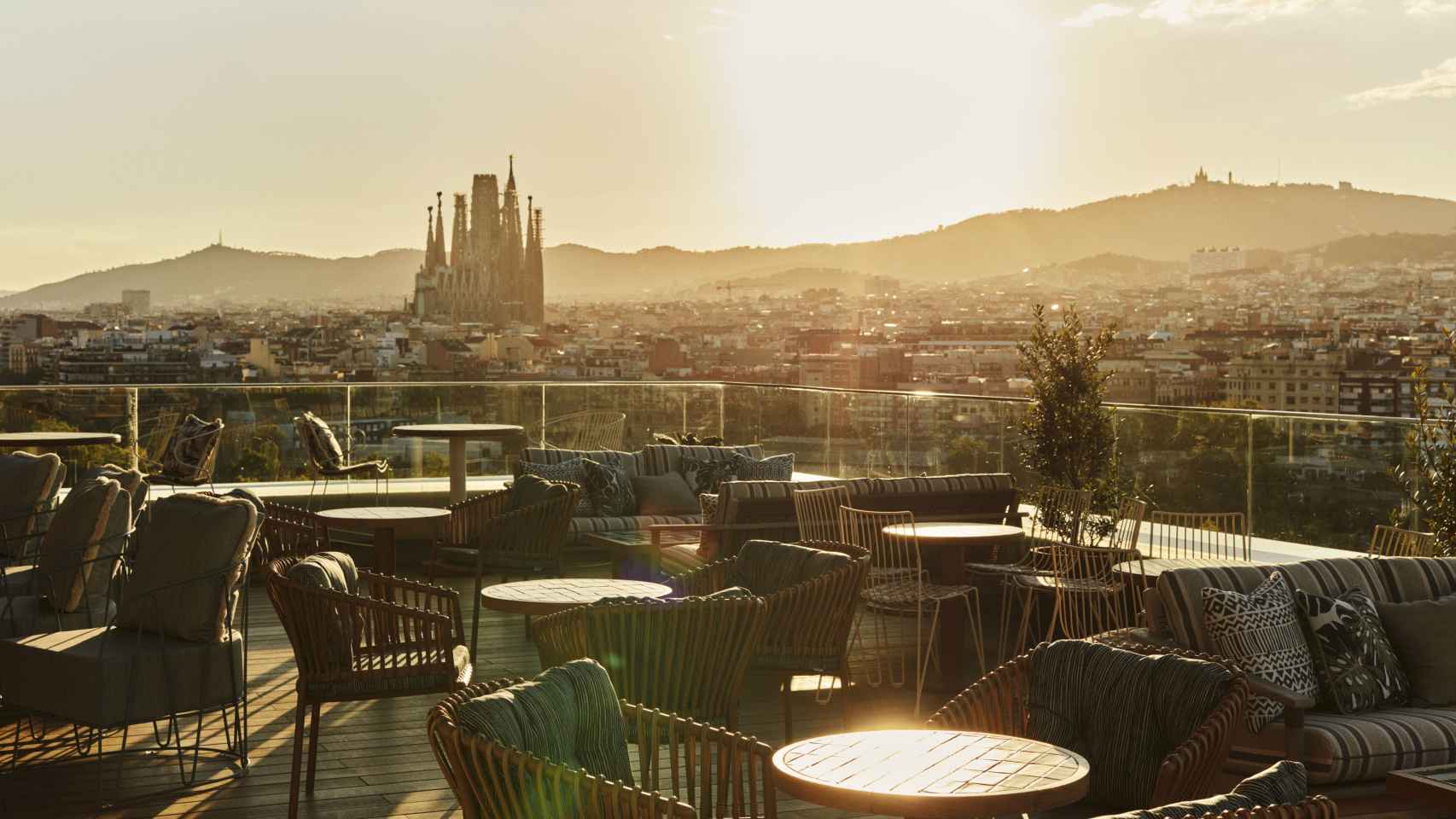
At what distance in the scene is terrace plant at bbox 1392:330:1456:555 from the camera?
6785 mm

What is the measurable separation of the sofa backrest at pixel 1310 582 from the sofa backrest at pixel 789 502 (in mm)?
Result: 2718

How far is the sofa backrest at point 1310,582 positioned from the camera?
16.0ft

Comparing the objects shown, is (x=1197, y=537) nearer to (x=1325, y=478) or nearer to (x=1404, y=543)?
(x=1325, y=478)

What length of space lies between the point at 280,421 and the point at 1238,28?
1048 inches

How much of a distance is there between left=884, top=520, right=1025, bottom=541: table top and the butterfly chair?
20.4 ft

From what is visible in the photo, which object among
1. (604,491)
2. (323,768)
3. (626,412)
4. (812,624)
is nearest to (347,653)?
(323,768)

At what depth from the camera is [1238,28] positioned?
108 ft

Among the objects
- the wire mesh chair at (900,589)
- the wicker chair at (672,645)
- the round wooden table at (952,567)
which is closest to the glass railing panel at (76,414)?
the wire mesh chair at (900,589)

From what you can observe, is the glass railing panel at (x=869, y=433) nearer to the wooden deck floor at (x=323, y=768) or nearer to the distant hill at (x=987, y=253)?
the wooden deck floor at (x=323, y=768)

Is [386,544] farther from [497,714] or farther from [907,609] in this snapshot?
[497,714]

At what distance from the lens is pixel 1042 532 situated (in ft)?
28.9

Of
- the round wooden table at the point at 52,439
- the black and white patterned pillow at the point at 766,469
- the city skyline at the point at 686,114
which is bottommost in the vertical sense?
the black and white patterned pillow at the point at 766,469

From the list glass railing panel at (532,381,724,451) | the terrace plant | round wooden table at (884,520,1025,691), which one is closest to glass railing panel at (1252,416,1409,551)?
the terrace plant

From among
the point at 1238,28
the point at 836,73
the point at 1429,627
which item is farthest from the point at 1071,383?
the point at 1238,28
